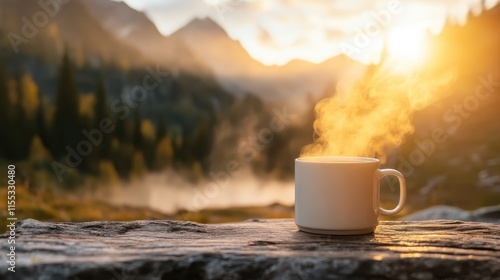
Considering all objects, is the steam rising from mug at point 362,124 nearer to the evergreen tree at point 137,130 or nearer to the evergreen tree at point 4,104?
the evergreen tree at point 137,130

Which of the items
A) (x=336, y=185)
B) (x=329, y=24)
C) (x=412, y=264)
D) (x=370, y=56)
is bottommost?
(x=412, y=264)

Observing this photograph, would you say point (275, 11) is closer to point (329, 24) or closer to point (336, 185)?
point (329, 24)

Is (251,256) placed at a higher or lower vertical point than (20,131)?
lower

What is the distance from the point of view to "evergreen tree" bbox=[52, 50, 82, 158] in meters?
3.24

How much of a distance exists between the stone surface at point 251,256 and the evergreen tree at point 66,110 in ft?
6.99

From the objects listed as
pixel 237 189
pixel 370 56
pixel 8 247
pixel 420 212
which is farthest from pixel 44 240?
pixel 420 212

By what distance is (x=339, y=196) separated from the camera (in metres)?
1.15

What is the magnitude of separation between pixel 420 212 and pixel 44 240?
9.59 feet

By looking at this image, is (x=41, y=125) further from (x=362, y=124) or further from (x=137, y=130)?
(x=362, y=124)

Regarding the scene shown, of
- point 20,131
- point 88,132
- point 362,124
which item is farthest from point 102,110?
point 362,124

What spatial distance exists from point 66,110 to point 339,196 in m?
2.53

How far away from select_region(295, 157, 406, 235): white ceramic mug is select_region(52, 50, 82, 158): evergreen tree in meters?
2.39

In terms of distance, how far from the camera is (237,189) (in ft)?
11.0

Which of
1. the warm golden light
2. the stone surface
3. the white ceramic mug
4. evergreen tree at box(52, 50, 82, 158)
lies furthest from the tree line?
the white ceramic mug
